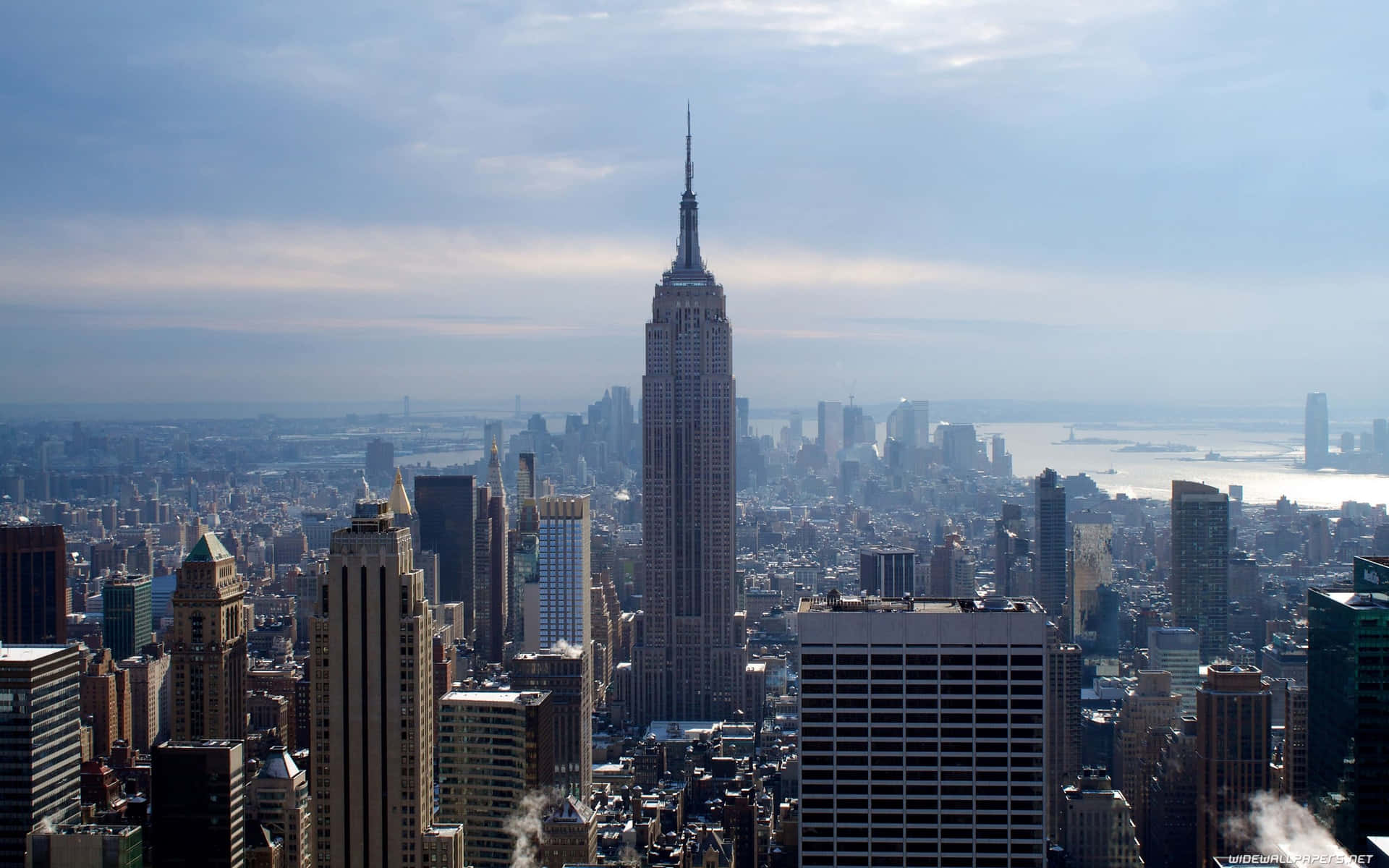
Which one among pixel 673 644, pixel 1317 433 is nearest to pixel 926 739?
pixel 1317 433

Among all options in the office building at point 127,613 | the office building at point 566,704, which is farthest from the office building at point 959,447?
the office building at point 127,613

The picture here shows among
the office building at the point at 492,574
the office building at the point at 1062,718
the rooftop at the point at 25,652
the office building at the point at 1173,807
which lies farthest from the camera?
the office building at the point at 492,574

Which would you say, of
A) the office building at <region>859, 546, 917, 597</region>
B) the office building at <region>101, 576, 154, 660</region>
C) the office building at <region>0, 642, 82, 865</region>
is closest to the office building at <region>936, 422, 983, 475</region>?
the office building at <region>859, 546, 917, 597</region>

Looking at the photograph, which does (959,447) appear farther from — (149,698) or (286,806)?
(286,806)

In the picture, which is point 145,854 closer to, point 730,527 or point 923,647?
point 923,647

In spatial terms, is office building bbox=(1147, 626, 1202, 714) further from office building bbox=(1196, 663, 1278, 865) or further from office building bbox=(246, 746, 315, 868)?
office building bbox=(246, 746, 315, 868)

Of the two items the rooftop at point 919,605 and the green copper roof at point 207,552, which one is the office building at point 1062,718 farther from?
the green copper roof at point 207,552
